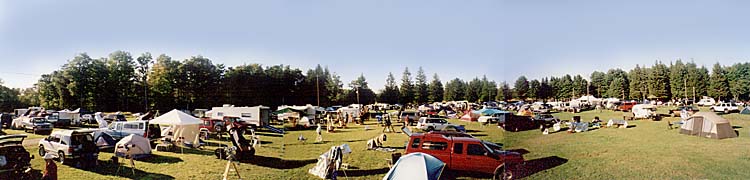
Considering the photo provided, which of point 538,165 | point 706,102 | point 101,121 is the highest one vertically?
point 706,102

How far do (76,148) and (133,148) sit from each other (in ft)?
2.84

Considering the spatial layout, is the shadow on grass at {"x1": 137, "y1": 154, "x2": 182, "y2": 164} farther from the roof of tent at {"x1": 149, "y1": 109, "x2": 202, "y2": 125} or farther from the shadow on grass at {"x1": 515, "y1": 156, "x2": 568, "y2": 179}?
the shadow on grass at {"x1": 515, "y1": 156, "x2": 568, "y2": 179}

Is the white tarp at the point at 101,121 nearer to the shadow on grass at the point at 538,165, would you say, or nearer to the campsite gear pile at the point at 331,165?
the campsite gear pile at the point at 331,165

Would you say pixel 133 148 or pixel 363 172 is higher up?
pixel 133 148

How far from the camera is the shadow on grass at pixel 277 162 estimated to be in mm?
6938

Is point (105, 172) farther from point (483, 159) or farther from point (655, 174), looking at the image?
point (655, 174)

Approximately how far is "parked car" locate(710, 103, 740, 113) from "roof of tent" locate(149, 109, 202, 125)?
67.1 ft

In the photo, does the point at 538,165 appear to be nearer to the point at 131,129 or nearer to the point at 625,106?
the point at 131,129

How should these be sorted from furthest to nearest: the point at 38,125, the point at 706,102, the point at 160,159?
the point at 706,102, the point at 38,125, the point at 160,159

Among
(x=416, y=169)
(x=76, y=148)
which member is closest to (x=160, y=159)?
Answer: (x=76, y=148)

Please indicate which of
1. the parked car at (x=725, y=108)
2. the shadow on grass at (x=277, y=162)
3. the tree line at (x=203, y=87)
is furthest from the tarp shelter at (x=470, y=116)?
the shadow on grass at (x=277, y=162)

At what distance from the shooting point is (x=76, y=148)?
6785 millimetres

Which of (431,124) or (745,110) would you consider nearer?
(431,124)

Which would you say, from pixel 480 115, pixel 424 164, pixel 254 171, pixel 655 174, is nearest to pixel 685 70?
pixel 480 115
